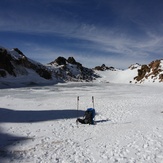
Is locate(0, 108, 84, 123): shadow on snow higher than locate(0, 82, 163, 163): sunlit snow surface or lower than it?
higher

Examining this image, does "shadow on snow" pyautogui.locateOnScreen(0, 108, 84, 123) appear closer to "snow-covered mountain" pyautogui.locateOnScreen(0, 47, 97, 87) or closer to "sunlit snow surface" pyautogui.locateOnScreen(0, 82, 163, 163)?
"sunlit snow surface" pyautogui.locateOnScreen(0, 82, 163, 163)

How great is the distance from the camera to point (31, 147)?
9625mm

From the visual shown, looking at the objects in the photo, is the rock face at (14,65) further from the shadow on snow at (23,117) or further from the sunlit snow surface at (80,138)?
the sunlit snow surface at (80,138)

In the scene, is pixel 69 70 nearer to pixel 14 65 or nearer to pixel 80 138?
pixel 14 65

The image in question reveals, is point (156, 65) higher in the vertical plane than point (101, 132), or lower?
higher

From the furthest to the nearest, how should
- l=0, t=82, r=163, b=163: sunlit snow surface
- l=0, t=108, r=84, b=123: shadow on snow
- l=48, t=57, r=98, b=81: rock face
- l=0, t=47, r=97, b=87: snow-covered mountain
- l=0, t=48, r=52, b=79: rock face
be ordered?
l=48, t=57, r=98, b=81: rock face < l=0, t=48, r=52, b=79: rock face < l=0, t=47, r=97, b=87: snow-covered mountain < l=0, t=108, r=84, b=123: shadow on snow < l=0, t=82, r=163, b=163: sunlit snow surface

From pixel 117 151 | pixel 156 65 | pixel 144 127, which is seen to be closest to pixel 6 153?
pixel 117 151

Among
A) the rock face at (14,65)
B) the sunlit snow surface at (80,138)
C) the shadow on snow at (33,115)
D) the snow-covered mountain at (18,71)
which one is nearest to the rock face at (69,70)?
the snow-covered mountain at (18,71)

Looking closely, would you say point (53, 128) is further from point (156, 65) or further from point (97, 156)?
point (156, 65)

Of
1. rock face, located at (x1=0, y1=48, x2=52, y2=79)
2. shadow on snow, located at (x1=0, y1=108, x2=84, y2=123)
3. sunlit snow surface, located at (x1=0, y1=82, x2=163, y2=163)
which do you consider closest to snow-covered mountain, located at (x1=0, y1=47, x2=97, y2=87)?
rock face, located at (x1=0, y1=48, x2=52, y2=79)

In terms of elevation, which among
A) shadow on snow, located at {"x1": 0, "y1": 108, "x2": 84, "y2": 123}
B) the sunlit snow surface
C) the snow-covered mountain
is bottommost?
the sunlit snow surface

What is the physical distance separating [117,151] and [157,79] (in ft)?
302

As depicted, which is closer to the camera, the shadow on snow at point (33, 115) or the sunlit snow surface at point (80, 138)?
the sunlit snow surface at point (80, 138)

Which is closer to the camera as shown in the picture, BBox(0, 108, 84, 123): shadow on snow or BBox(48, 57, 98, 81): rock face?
BBox(0, 108, 84, 123): shadow on snow
